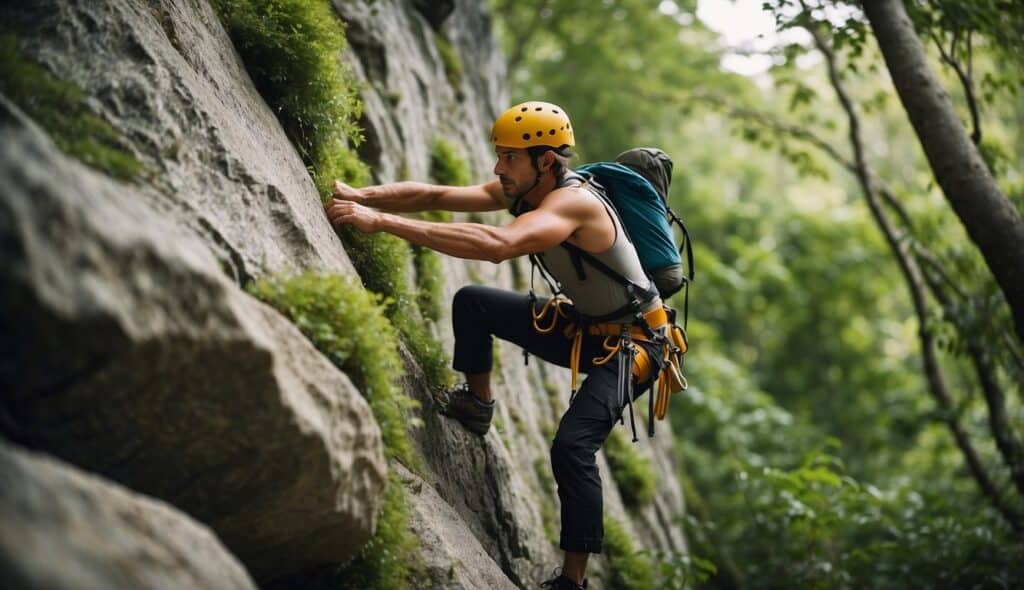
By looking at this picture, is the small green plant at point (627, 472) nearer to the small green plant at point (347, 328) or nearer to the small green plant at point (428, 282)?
the small green plant at point (428, 282)

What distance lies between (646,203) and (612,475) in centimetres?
425

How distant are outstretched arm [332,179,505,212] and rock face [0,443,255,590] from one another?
320cm

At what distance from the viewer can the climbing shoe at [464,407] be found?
6.07m

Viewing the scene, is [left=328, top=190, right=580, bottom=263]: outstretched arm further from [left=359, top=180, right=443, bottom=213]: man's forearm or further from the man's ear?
[left=359, top=180, right=443, bottom=213]: man's forearm

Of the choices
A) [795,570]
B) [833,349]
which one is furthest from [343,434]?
[833,349]

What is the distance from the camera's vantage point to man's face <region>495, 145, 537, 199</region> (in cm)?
571

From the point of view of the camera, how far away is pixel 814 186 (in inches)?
1127

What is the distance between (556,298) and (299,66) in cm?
240

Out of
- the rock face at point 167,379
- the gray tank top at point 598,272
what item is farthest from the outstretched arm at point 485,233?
the rock face at point 167,379

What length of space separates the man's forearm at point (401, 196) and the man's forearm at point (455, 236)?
0.89m

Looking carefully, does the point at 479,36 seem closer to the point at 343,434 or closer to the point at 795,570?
the point at 795,570

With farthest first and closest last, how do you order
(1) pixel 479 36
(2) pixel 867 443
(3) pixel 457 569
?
(2) pixel 867 443 → (1) pixel 479 36 → (3) pixel 457 569

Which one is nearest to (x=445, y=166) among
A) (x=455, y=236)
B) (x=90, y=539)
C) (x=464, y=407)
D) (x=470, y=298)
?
(x=470, y=298)

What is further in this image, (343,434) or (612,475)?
(612,475)
